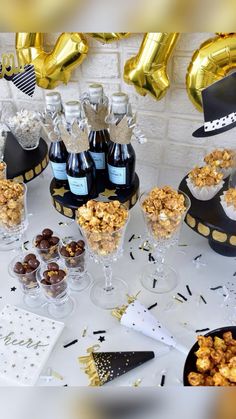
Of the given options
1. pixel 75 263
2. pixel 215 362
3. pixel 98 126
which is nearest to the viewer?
pixel 215 362

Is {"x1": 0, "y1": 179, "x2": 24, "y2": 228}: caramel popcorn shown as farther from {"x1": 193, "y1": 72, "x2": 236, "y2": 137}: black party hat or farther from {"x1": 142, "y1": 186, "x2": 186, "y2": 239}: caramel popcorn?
{"x1": 193, "y1": 72, "x2": 236, "y2": 137}: black party hat

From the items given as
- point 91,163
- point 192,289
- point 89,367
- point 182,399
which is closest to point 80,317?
point 89,367

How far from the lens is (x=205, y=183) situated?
843 mm

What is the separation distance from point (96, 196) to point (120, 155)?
12 cm

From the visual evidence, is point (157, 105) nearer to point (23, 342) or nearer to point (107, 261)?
point (107, 261)

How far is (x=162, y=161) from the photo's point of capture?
3.77 feet

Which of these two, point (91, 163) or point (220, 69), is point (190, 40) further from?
point (91, 163)

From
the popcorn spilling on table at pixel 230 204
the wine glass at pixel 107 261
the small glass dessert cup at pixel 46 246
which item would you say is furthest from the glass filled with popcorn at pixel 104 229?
the popcorn spilling on table at pixel 230 204

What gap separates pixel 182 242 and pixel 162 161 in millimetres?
312

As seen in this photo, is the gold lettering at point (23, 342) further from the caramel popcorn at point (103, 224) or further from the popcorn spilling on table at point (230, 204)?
the popcorn spilling on table at point (230, 204)

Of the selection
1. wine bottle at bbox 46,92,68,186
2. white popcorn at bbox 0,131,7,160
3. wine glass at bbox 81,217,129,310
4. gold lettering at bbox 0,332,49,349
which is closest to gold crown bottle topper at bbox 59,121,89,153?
wine bottle at bbox 46,92,68,186

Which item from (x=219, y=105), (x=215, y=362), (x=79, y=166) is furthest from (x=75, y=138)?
(x=215, y=362)

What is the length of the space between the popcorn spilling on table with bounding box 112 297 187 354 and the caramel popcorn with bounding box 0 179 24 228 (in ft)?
1.01

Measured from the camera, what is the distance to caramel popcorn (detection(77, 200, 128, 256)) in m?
0.72
